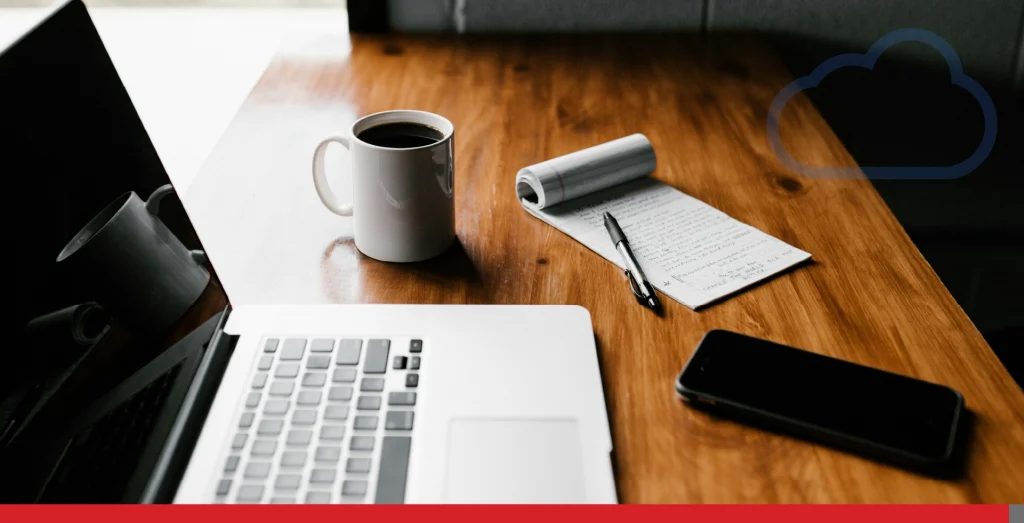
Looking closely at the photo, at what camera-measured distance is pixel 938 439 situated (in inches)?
23.3

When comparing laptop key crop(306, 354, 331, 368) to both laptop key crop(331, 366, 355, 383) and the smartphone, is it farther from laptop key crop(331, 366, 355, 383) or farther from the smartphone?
the smartphone

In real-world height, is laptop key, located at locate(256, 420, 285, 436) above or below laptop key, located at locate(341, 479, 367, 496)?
below

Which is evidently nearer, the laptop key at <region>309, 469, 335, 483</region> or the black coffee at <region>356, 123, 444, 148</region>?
the laptop key at <region>309, 469, 335, 483</region>

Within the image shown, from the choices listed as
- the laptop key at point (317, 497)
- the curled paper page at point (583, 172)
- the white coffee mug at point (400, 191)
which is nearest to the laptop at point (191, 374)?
the laptop key at point (317, 497)

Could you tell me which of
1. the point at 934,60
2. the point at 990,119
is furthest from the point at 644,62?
the point at 990,119

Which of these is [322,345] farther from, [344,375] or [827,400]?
[827,400]

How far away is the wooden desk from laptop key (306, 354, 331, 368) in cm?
12

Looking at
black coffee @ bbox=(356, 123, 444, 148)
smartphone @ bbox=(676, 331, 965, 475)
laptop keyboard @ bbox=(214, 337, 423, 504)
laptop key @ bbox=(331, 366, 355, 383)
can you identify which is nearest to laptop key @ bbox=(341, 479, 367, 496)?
laptop keyboard @ bbox=(214, 337, 423, 504)

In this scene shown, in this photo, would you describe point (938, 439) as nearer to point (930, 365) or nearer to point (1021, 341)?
point (930, 365)

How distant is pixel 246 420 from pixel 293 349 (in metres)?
0.08

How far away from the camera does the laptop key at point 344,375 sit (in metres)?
0.64

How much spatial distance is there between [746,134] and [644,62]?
Result: 0.32m

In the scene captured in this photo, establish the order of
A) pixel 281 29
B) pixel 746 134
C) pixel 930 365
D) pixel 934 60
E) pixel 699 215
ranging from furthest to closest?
pixel 281 29 → pixel 934 60 → pixel 746 134 → pixel 699 215 → pixel 930 365

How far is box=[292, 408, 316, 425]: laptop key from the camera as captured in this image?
602 mm
